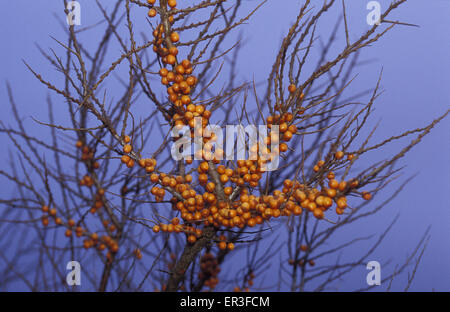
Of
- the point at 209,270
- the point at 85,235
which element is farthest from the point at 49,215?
the point at 209,270

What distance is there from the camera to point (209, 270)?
3.58m

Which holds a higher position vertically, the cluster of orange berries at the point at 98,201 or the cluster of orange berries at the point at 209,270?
the cluster of orange berries at the point at 98,201

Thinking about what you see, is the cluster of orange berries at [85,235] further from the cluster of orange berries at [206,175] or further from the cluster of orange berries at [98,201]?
the cluster of orange berries at [206,175]

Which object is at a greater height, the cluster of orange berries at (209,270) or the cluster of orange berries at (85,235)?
the cluster of orange berries at (85,235)

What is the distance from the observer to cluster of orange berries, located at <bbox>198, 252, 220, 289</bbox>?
3.59 metres

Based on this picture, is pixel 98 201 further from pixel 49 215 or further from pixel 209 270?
pixel 209 270

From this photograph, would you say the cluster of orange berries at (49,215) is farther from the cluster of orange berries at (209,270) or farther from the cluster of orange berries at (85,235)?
the cluster of orange berries at (209,270)

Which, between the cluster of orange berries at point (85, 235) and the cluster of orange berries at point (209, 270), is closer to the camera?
the cluster of orange berries at point (85, 235)

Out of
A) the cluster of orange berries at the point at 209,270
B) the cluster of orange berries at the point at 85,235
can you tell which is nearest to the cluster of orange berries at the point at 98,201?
the cluster of orange berries at the point at 85,235

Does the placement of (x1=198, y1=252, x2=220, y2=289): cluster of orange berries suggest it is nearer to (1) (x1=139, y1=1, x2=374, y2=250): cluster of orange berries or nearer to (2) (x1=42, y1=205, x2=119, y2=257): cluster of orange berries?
(2) (x1=42, y1=205, x2=119, y2=257): cluster of orange berries

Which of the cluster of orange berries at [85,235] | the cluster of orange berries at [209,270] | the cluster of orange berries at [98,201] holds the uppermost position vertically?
the cluster of orange berries at [98,201]

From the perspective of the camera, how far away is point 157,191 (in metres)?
2.47

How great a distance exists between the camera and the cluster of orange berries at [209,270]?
3595mm
